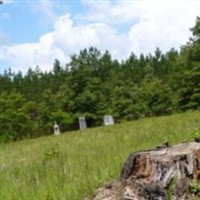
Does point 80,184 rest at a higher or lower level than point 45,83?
lower

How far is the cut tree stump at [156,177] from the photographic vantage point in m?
6.72

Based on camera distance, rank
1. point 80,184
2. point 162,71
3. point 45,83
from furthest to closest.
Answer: point 162,71, point 45,83, point 80,184

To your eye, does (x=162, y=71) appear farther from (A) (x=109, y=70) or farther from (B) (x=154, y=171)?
(B) (x=154, y=171)

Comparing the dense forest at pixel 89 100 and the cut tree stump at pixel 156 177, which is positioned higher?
the dense forest at pixel 89 100

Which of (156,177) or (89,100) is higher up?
(89,100)

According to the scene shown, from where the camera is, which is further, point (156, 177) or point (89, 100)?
point (89, 100)

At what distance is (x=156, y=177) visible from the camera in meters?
6.85

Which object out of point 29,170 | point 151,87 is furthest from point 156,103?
point 29,170

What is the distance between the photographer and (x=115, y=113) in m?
82.6

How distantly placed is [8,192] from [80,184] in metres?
1.17

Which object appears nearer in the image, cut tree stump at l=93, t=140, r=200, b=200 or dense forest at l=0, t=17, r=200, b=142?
cut tree stump at l=93, t=140, r=200, b=200

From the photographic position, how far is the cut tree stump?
6723mm

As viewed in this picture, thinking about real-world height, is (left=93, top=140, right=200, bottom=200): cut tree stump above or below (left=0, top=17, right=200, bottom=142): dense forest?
below

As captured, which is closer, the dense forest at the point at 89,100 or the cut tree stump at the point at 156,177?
the cut tree stump at the point at 156,177
